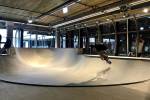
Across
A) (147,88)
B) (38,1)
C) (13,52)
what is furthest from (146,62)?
(13,52)

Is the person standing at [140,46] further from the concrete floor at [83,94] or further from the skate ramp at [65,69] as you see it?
the concrete floor at [83,94]

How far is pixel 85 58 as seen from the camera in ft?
23.9

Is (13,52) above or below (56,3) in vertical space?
below

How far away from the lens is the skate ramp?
171 inches

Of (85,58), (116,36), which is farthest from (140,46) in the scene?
(85,58)

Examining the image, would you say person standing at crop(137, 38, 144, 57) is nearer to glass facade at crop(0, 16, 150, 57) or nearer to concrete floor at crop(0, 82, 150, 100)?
glass facade at crop(0, 16, 150, 57)

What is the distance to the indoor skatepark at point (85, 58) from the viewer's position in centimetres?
336

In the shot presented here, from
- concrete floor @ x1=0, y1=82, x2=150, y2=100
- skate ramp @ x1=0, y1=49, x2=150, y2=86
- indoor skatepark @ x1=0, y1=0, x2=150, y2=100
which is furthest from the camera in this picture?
skate ramp @ x1=0, y1=49, x2=150, y2=86

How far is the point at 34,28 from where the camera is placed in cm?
1189

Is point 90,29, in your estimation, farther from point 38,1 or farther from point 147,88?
point 147,88

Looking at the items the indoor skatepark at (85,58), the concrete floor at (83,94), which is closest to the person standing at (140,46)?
the indoor skatepark at (85,58)

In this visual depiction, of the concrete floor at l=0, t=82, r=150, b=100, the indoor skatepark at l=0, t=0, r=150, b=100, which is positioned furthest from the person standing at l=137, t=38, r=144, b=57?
the concrete floor at l=0, t=82, r=150, b=100

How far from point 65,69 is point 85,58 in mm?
1046

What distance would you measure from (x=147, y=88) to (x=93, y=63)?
329 centimetres
